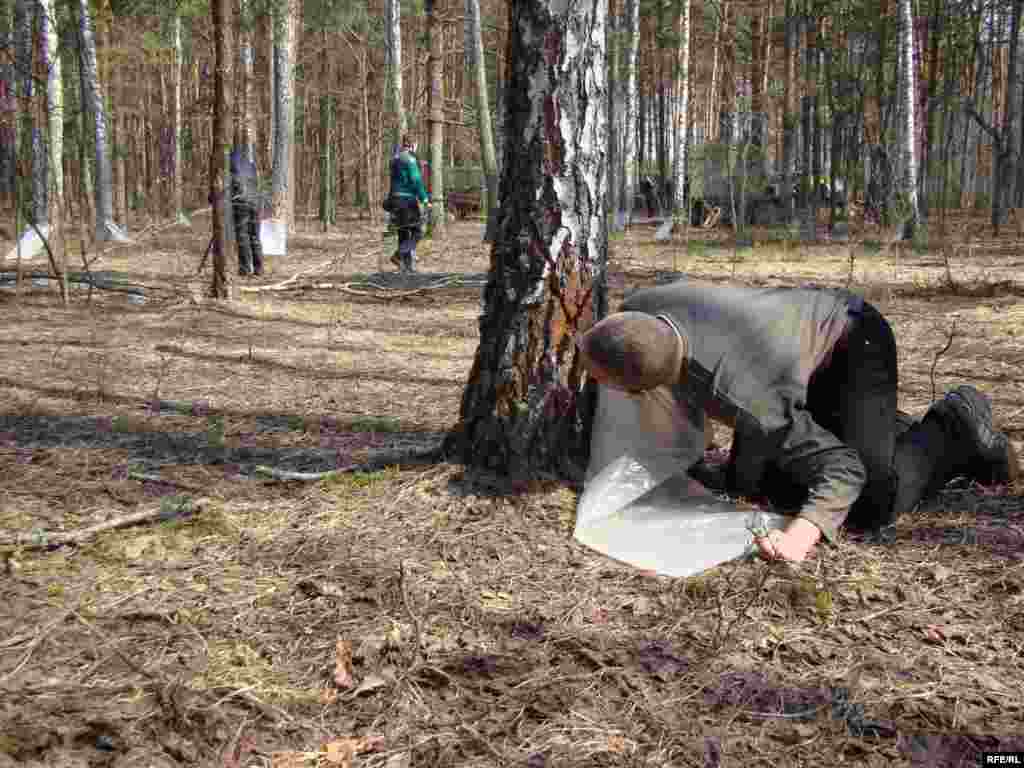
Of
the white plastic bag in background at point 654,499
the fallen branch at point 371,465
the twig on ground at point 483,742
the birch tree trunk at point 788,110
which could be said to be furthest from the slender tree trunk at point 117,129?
the twig on ground at point 483,742

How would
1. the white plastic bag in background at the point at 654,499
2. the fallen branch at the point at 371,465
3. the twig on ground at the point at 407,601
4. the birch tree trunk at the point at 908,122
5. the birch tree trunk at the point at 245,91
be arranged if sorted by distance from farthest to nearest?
the birch tree trunk at the point at 908,122 → the birch tree trunk at the point at 245,91 → the fallen branch at the point at 371,465 → the white plastic bag in background at the point at 654,499 → the twig on ground at the point at 407,601

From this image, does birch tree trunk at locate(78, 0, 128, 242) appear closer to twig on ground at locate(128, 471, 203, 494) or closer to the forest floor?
the forest floor

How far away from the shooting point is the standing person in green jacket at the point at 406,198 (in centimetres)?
1135

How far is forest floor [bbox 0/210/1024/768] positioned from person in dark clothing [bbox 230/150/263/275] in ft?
22.4

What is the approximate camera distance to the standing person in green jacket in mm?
11352

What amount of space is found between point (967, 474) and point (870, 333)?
0.78 m

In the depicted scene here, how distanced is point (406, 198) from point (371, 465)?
847 cm

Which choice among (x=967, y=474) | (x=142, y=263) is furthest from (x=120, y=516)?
(x=142, y=263)

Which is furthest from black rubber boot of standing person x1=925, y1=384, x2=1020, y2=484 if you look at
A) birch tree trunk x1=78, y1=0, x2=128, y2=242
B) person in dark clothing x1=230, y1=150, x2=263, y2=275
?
birch tree trunk x1=78, y1=0, x2=128, y2=242

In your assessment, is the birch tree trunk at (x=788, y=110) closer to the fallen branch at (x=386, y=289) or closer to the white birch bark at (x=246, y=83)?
the fallen branch at (x=386, y=289)

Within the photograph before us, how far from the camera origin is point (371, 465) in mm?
3441

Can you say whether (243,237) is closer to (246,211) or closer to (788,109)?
(246,211)

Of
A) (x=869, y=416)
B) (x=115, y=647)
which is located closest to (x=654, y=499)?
(x=869, y=416)

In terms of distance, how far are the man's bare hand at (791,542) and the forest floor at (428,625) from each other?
48 mm
